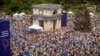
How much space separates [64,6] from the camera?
63.4m

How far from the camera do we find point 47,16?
41812 millimetres

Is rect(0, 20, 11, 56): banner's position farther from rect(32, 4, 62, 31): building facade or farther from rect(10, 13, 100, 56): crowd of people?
rect(32, 4, 62, 31): building facade

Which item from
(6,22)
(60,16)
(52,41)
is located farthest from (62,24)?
(6,22)

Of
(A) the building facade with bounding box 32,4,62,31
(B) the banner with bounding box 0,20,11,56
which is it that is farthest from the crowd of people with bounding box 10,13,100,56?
(A) the building facade with bounding box 32,4,62,31

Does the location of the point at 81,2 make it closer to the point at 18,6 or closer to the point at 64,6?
the point at 64,6

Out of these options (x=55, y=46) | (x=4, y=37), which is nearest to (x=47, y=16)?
(x=55, y=46)

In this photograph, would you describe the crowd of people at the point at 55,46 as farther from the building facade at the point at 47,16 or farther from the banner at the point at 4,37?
the building facade at the point at 47,16

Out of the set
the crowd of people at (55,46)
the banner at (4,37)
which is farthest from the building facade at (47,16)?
the banner at (4,37)

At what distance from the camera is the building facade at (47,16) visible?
41781mm

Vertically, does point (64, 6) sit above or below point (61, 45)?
below

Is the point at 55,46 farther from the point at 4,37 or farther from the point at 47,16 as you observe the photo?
the point at 47,16

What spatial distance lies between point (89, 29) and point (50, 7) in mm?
6168

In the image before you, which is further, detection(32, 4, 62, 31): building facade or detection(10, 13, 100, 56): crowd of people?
detection(32, 4, 62, 31): building facade

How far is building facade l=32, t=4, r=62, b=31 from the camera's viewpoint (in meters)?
41.8
